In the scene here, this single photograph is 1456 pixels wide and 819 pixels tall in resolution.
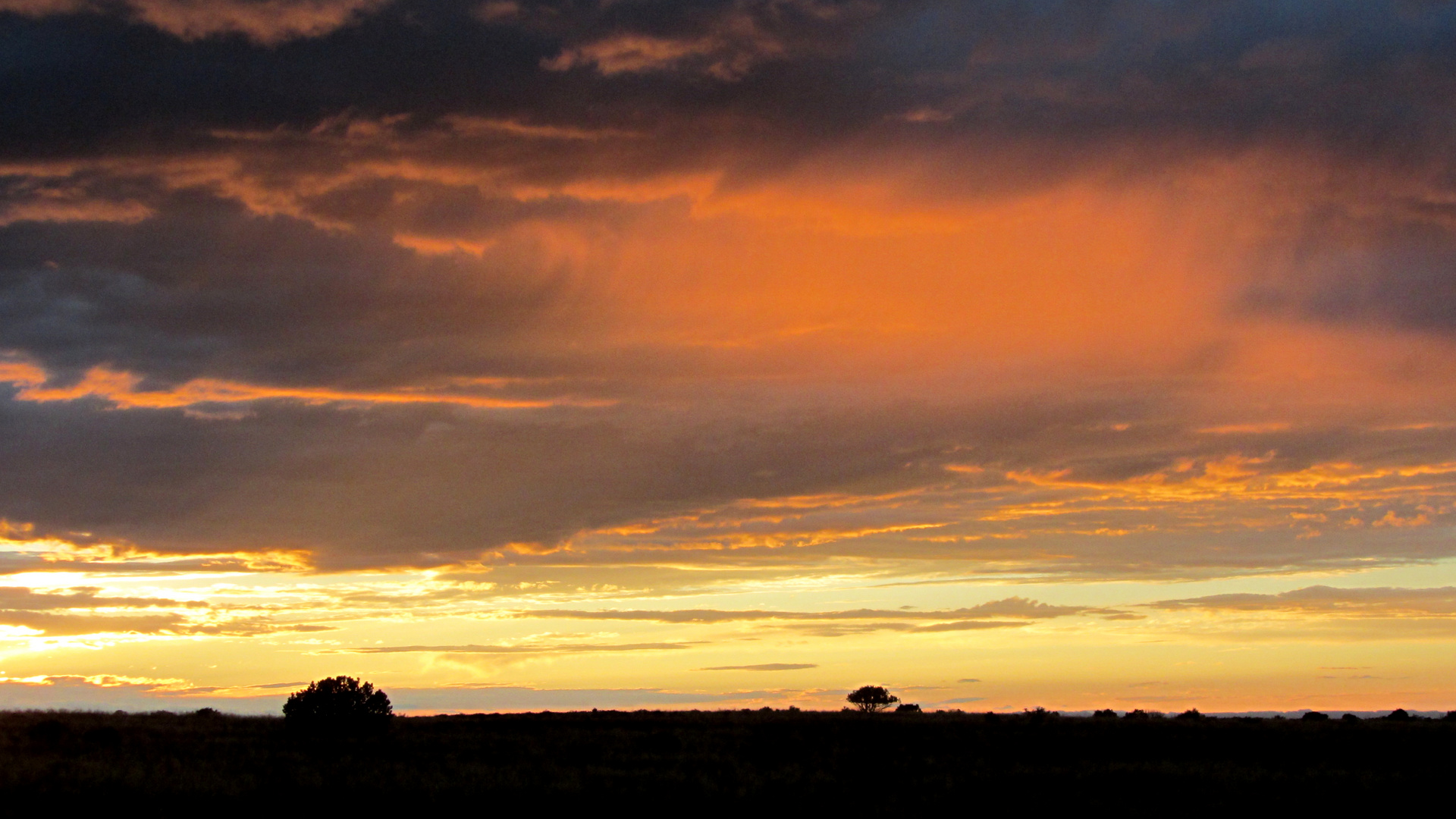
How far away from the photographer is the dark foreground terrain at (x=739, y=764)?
31750 millimetres

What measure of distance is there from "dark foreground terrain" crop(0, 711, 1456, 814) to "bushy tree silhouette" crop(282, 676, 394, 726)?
0.96 metres

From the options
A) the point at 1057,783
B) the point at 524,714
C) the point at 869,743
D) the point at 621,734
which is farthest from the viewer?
the point at 524,714

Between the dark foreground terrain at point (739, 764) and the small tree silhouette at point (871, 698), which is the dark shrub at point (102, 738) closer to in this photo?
the dark foreground terrain at point (739, 764)

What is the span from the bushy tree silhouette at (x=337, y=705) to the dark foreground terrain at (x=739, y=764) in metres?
0.96

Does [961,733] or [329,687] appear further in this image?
[329,687]

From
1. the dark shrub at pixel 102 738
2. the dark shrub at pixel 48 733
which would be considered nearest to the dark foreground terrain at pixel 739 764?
the dark shrub at pixel 48 733

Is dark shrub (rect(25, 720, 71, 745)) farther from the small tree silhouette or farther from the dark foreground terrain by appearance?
the small tree silhouette

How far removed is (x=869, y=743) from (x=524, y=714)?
2574cm

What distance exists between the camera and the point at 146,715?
207ft

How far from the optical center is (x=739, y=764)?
133 feet

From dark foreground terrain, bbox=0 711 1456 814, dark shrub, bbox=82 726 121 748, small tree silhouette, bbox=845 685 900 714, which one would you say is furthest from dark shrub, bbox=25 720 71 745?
small tree silhouette, bbox=845 685 900 714

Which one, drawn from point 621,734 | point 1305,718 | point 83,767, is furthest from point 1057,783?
point 1305,718

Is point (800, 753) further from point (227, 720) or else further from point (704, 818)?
point (227, 720)

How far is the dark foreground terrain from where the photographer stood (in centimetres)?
3175
